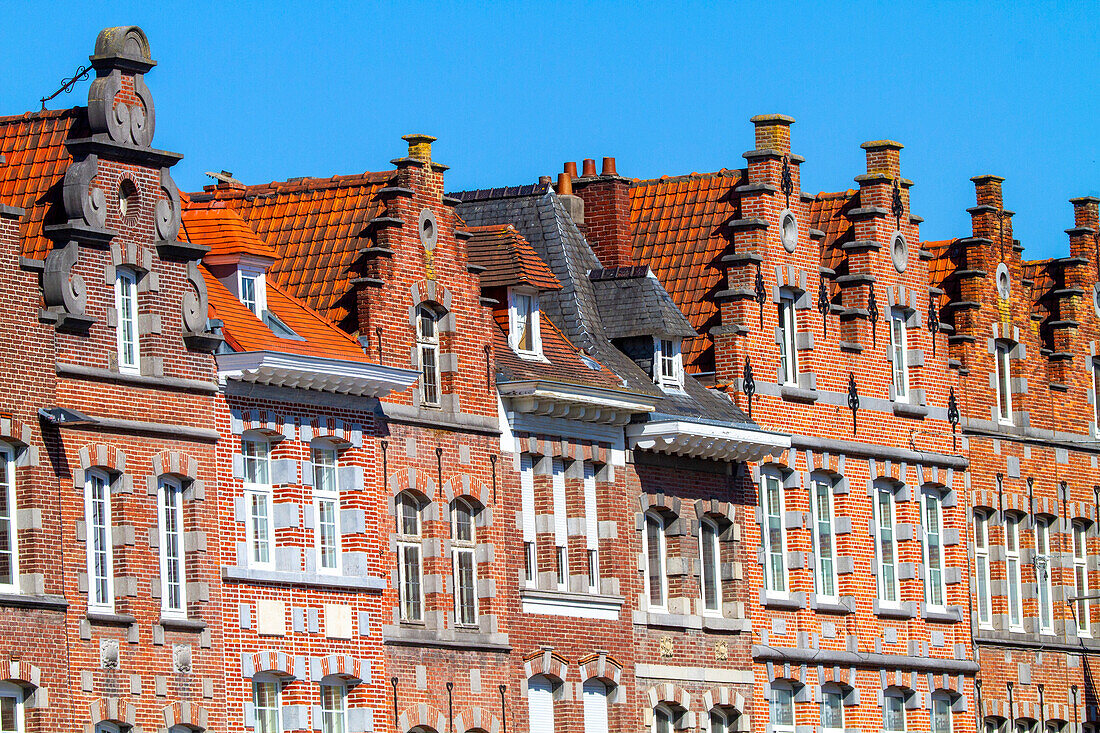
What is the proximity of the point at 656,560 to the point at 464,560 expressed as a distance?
5.59 meters

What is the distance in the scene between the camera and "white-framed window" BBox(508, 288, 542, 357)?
51.7 metres

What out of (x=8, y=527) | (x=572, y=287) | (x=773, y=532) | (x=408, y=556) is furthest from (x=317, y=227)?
(x=773, y=532)

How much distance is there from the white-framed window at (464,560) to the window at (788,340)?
9666mm

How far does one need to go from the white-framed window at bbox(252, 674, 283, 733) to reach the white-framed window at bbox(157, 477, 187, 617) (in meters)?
2.03

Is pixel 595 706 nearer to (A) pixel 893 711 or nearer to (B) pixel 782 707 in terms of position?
(B) pixel 782 707

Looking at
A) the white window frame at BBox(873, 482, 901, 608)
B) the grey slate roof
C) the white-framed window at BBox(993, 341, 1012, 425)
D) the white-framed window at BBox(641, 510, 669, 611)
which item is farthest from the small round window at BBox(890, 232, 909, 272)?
the white-framed window at BBox(641, 510, 669, 611)

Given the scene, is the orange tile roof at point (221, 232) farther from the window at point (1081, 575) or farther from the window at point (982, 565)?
the window at point (1081, 575)

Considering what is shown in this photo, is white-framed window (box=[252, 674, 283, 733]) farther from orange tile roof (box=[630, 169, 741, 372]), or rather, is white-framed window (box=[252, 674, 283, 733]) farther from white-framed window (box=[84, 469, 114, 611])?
orange tile roof (box=[630, 169, 741, 372])

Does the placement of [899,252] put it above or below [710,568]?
above

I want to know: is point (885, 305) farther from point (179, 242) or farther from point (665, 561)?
point (179, 242)

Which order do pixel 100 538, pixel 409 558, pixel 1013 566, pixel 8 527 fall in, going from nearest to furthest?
1. pixel 8 527
2. pixel 100 538
3. pixel 409 558
4. pixel 1013 566

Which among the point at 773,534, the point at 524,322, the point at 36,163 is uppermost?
the point at 36,163

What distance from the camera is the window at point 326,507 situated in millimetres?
46375

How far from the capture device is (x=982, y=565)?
6200cm
